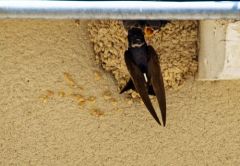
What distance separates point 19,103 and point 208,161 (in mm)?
778

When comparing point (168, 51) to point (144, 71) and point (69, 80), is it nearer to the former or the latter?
point (144, 71)

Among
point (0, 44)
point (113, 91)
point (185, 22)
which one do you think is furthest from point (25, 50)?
point (185, 22)

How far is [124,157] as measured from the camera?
4.09 meters

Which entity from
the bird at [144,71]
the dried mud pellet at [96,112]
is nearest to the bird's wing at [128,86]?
the bird at [144,71]

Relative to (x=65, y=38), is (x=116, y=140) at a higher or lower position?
lower

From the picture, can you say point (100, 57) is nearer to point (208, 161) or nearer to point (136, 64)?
point (136, 64)

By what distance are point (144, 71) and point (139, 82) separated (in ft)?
0.52

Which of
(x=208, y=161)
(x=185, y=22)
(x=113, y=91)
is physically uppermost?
(x=185, y=22)

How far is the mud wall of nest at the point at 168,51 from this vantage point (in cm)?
409

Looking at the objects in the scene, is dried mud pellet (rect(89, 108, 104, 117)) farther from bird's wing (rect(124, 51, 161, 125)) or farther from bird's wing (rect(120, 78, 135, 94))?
bird's wing (rect(124, 51, 161, 125))

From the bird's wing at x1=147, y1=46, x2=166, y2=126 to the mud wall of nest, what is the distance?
0.38 feet

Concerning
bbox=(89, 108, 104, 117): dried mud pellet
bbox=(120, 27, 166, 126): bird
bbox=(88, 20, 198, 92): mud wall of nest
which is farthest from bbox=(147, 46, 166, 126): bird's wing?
bbox=(89, 108, 104, 117): dried mud pellet

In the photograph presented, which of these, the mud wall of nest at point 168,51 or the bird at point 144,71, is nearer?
the bird at point 144,71

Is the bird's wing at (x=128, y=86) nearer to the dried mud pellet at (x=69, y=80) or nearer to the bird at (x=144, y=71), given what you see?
the bird at (x=144, y=71)
